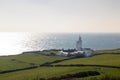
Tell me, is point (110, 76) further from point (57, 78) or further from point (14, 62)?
point (14, 62)

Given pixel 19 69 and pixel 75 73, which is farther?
pixel 19 69

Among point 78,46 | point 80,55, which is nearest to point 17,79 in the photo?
point 80,55

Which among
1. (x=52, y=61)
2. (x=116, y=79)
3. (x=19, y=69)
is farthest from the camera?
(x=52, y=61)

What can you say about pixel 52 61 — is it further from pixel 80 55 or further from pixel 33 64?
pixel 80 55

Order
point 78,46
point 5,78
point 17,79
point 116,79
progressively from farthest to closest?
point 78,46 < point 5,78 < point 17,79 < point 116,79

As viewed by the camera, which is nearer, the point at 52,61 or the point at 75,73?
the point at 75,73

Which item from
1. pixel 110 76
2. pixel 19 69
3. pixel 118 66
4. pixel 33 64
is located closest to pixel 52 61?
pixel 33 64

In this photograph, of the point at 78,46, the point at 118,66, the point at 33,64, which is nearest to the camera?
the point at 118,66

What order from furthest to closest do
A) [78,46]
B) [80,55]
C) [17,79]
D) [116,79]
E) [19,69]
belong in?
1. [78,46]
2. [80,55]
3. [19,69]
4. [17,79]
5. [116,79]

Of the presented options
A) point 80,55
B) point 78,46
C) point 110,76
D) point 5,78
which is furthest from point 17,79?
point 78,46
